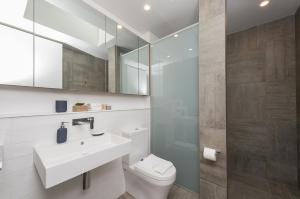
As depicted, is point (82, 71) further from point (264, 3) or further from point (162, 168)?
point (264, 3)

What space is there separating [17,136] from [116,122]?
92cm

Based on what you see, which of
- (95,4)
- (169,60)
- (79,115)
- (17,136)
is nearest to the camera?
(17,136)

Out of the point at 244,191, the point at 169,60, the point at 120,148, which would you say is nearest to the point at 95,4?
the point at 169,60

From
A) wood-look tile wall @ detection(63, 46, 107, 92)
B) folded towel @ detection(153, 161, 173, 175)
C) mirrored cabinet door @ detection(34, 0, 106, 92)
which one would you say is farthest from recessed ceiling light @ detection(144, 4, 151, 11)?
folded towel @ detection(153, 161, 173, 175)

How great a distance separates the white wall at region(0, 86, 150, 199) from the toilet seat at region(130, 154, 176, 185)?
0.39 metres

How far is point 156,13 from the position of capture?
189 cm

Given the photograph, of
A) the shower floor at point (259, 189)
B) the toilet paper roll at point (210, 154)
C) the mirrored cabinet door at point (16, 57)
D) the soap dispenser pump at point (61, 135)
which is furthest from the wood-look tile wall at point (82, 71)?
the shower floor at point (259, 189)

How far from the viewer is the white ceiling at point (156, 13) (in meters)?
1.69

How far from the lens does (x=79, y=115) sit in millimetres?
1369

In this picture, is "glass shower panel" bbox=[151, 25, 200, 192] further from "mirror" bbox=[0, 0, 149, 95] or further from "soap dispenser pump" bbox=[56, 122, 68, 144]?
"soap dispenser pump" bbox=[56, 122, 68, 144]

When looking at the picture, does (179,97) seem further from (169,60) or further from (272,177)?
(272,177)

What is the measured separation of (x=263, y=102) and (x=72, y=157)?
2.58 metres

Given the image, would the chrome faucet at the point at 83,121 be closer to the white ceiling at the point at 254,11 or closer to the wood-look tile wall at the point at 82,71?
the wood-look tile wall at the point at 82,71

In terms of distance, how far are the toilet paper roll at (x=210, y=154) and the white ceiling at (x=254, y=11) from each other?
1852 mm
